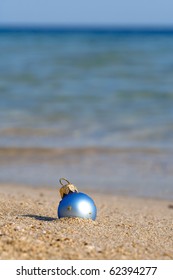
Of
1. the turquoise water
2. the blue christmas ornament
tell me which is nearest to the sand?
the blue christmas ornament

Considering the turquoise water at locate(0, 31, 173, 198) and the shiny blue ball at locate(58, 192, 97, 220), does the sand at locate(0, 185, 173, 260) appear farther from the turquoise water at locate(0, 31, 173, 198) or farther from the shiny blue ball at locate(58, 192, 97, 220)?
the turquoise water at locate(0, 31, 173, 198)

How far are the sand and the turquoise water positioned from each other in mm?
960

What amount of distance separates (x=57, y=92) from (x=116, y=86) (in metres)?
1.46

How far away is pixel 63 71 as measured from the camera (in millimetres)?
18094

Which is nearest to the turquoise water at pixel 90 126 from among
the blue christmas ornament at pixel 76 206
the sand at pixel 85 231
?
the sand at pixel 85 231

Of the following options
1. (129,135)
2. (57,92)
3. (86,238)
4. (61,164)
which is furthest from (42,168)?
(57,92)

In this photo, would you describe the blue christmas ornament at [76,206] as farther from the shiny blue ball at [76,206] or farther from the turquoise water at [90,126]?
the turquoise water at [90,126]

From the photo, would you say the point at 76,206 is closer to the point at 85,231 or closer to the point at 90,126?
the point at 85,231

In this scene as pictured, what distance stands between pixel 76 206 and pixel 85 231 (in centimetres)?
25

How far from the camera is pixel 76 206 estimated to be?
15.4 ft

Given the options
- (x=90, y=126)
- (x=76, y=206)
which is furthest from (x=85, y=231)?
(x=90, y=126)

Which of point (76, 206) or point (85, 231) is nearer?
point (85, 231)

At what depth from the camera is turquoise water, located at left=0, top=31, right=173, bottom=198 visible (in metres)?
7.68
